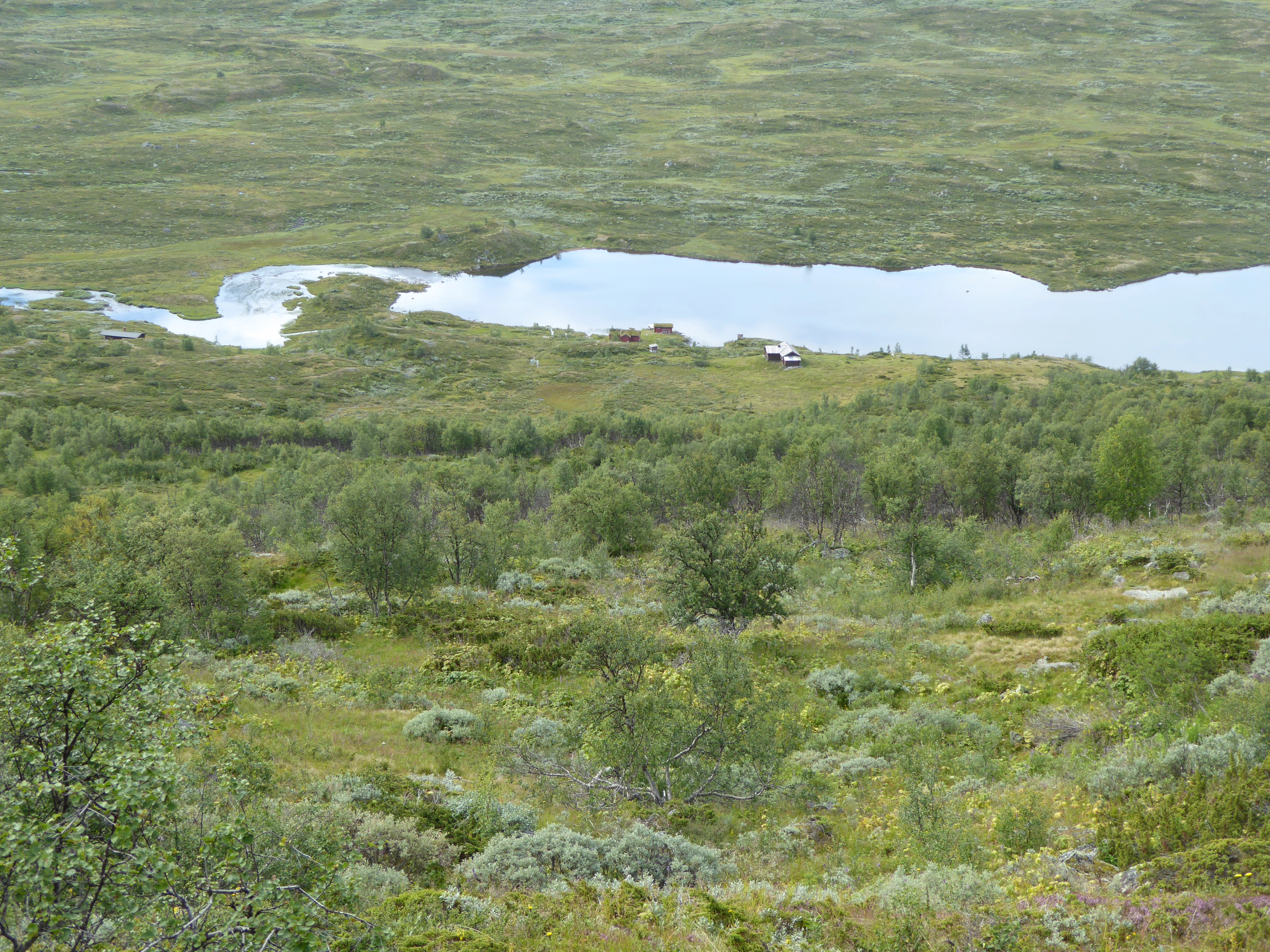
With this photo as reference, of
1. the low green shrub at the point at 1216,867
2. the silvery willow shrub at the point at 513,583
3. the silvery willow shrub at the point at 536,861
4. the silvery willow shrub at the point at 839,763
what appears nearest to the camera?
the low green shrub at the point at 1216,867

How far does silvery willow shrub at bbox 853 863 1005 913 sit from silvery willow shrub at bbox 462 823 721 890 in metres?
2.86

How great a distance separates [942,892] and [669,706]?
6.94 metres

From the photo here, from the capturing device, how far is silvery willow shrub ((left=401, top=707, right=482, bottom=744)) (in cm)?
1997

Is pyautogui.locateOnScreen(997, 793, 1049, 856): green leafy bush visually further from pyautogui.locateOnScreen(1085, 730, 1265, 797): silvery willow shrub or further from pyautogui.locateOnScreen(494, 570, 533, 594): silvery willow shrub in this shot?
pyautogui.locateOnScreen(494, 570, 533, 594): silvery willow shrub

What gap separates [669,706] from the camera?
1562 cm

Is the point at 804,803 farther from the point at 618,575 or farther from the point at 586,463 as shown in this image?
the point at 586,463

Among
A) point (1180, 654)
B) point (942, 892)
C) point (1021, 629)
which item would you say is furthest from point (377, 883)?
point (1021, 629)

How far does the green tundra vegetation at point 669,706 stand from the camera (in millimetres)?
6906

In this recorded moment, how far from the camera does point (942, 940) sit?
860 centimetres

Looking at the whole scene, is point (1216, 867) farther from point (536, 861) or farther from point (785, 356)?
point (785, 356)

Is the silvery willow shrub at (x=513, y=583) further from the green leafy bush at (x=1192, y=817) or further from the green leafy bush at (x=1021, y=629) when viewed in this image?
the green leafy bush at (x=1192, y=817)

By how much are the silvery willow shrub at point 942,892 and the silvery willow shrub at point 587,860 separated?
113 inches

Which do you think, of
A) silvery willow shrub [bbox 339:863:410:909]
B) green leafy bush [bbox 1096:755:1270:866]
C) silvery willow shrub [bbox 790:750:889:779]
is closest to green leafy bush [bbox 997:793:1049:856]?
green leafy bush [bbox 1096:755:1270:866]

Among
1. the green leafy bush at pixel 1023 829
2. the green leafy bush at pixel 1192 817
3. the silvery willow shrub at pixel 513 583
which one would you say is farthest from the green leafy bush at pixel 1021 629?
the silvery willow shrub at pixel 513 583
